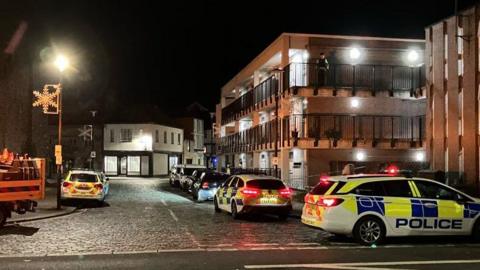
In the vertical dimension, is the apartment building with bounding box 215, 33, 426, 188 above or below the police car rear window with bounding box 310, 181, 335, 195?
above

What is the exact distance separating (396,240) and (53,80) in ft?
91.8

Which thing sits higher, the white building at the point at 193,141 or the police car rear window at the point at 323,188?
the white building at the point at 193,141

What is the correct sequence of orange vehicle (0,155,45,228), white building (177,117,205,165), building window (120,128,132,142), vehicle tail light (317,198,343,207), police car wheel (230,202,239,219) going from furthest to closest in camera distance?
white building (177,117,205,165) → building window (120,128,132,142) → police car wheel (230,202,239,219) → orange vehicle (0,155,45,228) → vehicle tail light (317,198,343,207)

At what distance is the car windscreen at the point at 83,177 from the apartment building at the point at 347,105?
989 centimetres

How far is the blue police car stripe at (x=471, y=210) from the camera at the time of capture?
13.6 metres

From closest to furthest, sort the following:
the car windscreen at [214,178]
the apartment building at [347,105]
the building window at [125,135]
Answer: the car windscreen at [214,178] → the apartment building at [347,105] → the building window at [125,135]

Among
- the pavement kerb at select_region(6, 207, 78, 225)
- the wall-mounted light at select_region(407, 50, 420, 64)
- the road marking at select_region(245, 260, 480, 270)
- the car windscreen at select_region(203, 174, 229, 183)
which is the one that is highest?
the wall-mounted light at select_region(407, 50, 420, 64)

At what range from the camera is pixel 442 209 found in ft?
44.2

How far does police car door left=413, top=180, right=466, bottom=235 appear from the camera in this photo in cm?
1343

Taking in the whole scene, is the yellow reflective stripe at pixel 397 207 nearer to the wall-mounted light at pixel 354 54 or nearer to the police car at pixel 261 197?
the police car at pixel 261 197

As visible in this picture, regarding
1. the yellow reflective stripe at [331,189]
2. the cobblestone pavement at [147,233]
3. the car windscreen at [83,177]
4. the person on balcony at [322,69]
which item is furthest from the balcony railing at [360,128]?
the yellow reflective stripe at [331,189]

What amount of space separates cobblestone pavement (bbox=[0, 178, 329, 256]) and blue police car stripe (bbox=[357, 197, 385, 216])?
126 centimetres

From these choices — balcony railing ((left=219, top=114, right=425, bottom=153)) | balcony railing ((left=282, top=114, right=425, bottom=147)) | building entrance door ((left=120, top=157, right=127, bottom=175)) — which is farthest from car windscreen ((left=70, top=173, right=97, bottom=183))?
building entrance door ((left=120, top=157, right=127, bottom=175))

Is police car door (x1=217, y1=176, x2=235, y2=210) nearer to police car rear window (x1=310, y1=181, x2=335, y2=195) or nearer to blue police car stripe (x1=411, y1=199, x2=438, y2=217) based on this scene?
police car rear window (x1=310, y1=181, x2=335, y2=195)
